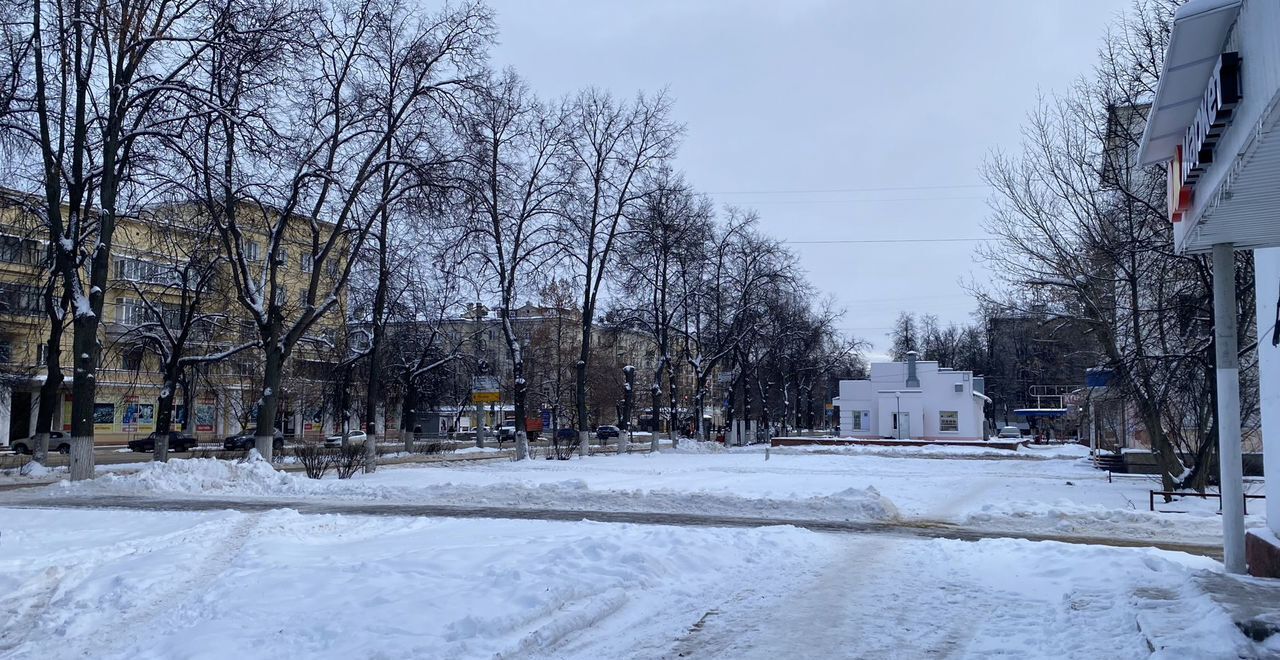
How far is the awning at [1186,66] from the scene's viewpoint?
6.20 metres

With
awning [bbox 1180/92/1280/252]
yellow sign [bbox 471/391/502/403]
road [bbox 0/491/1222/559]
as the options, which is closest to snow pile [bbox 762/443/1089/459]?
yellow sign [bbox 471/391/502/403]

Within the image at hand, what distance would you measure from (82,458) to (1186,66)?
23.2m

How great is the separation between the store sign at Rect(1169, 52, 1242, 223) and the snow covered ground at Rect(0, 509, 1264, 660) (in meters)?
3.36

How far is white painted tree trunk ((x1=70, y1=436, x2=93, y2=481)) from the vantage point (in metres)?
21.7

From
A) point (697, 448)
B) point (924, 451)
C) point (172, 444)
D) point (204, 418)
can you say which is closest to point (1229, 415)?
point (697, 448)

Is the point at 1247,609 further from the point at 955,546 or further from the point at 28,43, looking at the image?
the point at 28,43

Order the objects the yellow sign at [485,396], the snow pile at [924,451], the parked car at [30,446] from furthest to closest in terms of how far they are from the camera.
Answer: the snow pile at [924,451] → the yellow sign at [485,396] → the parked car at [30,446]

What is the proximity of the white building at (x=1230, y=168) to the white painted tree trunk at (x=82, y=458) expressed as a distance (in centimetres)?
2245

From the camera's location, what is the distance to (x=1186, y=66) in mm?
6789

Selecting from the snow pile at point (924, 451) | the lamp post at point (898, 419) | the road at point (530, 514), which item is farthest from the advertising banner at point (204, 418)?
the lamp post at point (898, 419)

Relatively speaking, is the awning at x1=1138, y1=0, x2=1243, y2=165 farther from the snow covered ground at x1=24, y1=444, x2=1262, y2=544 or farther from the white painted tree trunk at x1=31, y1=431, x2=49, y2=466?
the white painted tree trunk at x1=31, y1=431, x2=49, y2=466

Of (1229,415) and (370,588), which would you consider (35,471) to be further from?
(1229,415)

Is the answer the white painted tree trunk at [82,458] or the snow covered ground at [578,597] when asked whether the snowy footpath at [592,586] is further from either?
the white painted tree trunk at [82,458]

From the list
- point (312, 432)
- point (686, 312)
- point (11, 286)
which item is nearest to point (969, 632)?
point (11, 286)
